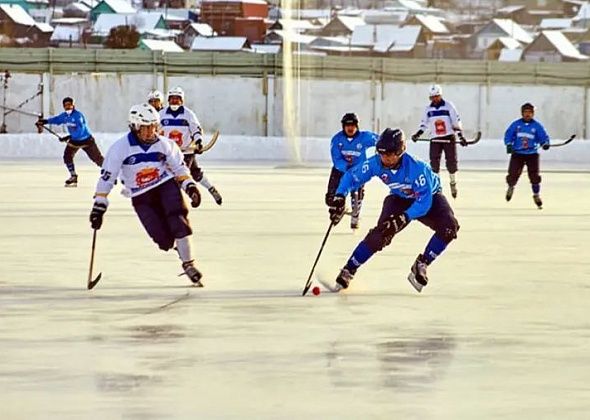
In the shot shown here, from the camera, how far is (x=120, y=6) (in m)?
69.7

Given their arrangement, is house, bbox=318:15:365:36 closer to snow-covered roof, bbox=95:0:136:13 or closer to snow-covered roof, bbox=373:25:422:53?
snow-covered roof, bbox=373:25:422:53

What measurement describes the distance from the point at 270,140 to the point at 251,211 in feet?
52.9

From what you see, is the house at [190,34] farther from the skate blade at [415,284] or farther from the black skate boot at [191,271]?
the skate blade at [415,284]

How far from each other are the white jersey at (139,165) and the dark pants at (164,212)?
6 cm

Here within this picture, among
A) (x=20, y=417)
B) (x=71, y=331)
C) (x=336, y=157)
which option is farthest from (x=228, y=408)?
(x=336, y=157)

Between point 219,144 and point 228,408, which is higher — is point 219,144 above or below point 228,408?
below

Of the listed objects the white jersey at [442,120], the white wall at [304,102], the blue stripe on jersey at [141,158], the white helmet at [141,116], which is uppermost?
the white helmet at [141,116]

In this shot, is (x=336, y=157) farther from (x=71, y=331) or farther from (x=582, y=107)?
(x=582, y=107)

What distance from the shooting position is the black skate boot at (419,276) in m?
9.23

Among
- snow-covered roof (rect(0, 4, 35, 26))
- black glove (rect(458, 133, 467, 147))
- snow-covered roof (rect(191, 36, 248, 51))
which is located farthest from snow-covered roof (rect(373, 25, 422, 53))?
black glove (rect(458, 133, 467, 147))

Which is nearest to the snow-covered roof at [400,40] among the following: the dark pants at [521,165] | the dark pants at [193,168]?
the dark pants at [521,165]

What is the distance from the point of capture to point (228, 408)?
5.59m

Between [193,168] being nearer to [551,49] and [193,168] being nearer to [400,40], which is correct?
[551,49]

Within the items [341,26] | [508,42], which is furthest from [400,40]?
[508,42]
